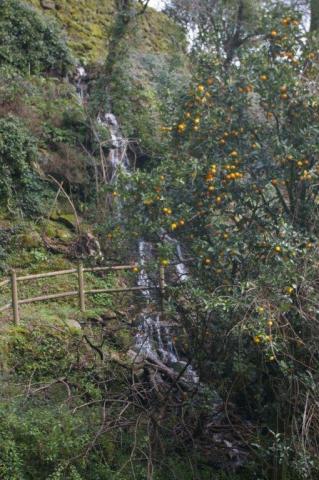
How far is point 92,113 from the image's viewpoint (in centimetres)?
1580

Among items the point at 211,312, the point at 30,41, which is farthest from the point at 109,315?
the point at 30,41

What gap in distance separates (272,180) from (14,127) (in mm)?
7391

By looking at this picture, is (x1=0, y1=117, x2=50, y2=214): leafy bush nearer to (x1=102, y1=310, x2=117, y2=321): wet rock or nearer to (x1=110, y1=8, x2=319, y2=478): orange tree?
(x1=102, y1=310, x2=117, y2=321): wet rock

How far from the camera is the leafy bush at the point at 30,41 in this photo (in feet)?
52.6

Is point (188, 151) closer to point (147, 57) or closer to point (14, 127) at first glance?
point (14, 127)

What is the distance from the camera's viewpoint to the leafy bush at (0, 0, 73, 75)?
52.6ft

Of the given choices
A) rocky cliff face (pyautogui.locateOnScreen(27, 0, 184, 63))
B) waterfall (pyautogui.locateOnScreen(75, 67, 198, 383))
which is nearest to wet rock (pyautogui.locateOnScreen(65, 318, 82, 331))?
waterfall (pyautogui.locateOnScreen(75, 67, 198, 383))

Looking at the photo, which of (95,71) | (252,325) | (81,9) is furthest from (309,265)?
(81,9)

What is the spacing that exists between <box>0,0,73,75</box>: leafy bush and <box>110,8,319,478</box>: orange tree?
8.75 meters

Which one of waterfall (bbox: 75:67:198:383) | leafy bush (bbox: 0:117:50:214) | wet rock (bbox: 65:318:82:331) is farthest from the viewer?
leafy bush (bbox: 0:117:50:214)

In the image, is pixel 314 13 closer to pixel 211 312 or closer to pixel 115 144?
pixel 115 144

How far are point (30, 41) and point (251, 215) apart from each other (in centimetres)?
1030

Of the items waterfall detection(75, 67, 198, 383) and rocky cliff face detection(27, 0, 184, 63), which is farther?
rocky cliff face detection(27, 0, 184, 63)

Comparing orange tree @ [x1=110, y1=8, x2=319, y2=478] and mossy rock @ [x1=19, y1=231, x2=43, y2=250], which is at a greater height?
orange tree @ [x1=110, y1=8, x2=319, y2=478]
